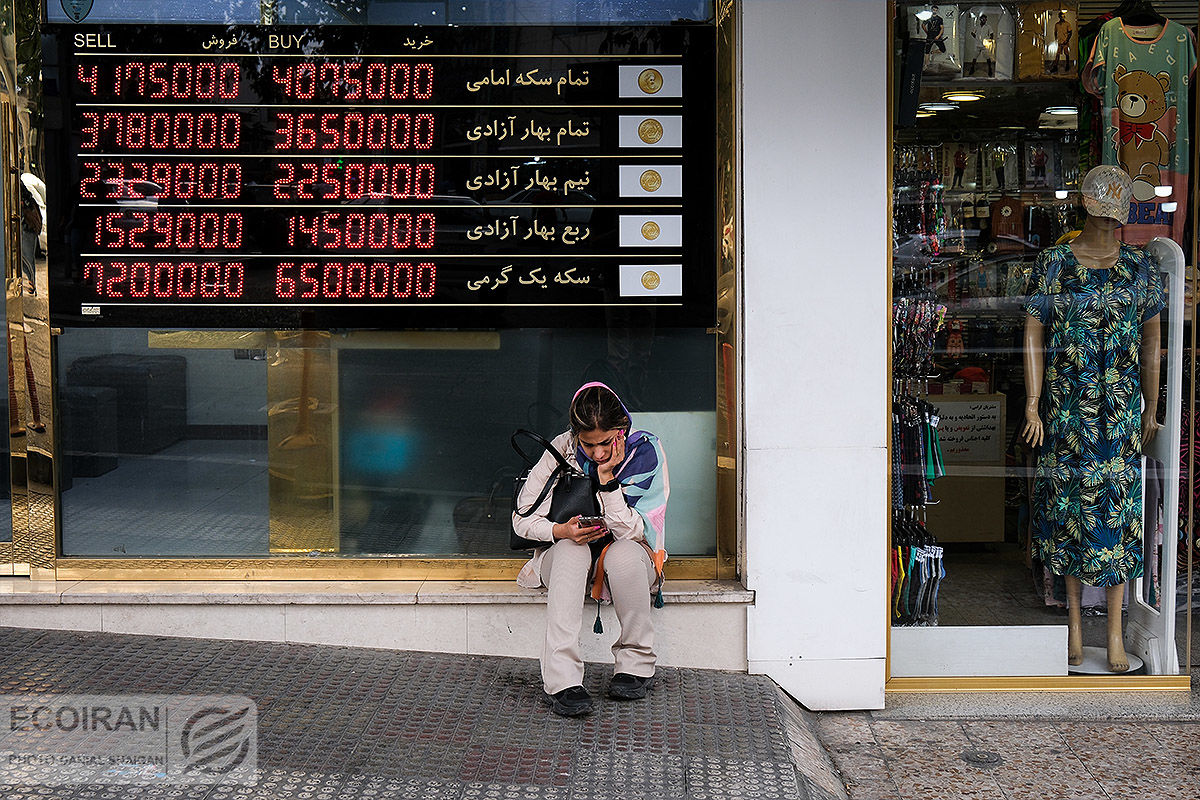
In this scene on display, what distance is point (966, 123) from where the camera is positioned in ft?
17.3

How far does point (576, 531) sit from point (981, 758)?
5.93 ft

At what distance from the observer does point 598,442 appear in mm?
4750

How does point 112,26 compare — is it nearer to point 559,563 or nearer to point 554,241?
point 554,241

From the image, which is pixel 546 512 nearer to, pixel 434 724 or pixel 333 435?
pixel 434 724

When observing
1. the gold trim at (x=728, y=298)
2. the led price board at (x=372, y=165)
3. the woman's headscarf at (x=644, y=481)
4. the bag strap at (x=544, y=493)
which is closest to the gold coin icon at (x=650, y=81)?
the led price board at (x=372, y=165)

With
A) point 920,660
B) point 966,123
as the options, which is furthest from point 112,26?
point 920,660

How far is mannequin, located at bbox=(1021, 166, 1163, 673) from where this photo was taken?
521 centimetres

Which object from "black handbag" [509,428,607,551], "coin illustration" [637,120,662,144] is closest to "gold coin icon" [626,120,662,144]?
"coin illustration" [637,120,662,144]

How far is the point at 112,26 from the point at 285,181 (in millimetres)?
1014

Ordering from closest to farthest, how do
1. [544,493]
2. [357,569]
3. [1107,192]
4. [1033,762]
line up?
[1033,762] → [544,493] → [1107,192] → [357,569]

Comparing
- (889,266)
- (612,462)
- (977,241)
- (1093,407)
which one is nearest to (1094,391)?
(1093,407)

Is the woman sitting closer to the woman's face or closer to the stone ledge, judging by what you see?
the woman's face
